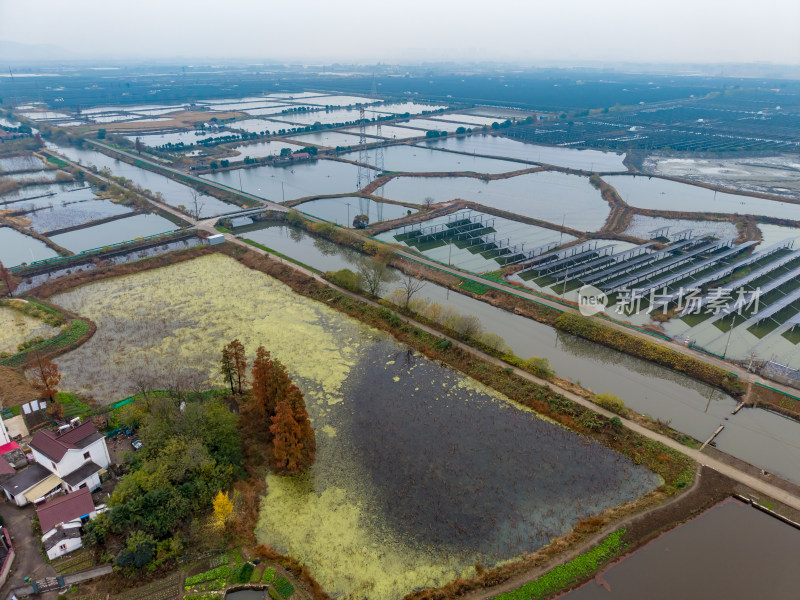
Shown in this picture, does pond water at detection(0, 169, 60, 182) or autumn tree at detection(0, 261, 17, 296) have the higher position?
pond water at detection(0, 169, 60, 182)

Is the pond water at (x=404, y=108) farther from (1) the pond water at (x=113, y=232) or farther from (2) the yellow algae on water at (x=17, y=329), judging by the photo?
(2) the yellow algae on water at (x=17, y=329)

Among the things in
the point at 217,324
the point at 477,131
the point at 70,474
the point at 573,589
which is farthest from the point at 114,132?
the point at 573,589

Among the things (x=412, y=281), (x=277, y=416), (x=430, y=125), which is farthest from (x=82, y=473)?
(x=430, y=125)

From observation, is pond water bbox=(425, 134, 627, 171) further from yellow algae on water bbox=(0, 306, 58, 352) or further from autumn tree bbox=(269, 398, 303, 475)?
yellow algae on water bbox=(0, 306, 58, 352)

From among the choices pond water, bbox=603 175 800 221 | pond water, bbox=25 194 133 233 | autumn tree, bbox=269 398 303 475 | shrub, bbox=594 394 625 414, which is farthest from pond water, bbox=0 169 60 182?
pond water, bbox=603 175 800 221

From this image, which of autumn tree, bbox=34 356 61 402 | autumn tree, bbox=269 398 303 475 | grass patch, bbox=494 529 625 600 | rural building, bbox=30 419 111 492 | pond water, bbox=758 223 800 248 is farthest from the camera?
pond water, bbox=758 223 800 248

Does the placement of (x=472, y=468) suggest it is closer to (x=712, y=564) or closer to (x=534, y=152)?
(x=712, y=564)

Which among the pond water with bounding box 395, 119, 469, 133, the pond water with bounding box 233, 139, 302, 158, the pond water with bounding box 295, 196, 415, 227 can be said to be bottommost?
the pond water with bounding box 295, 196, 415, 227
